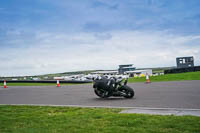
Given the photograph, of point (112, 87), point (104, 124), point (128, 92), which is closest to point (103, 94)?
point (112, 87)

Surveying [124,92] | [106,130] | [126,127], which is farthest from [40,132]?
[124,92]

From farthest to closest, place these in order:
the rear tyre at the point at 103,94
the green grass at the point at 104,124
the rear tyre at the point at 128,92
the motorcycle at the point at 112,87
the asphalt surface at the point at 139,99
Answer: the rear tyre at the point at 103,94
the motorcycle at the point at 112,87
the rear tyre at the point at 128,92
the asphalt surface at the point at 139,99
the green grass at the point at 104,124

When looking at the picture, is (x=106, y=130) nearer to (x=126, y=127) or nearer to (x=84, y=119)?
(x=126, y=127)

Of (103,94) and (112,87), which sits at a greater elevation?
(112,87)

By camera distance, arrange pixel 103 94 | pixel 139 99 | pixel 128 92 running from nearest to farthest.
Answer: pixel 139 99, pixel 128 92, pixel 103 94

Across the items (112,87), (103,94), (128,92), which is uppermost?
(112,87)

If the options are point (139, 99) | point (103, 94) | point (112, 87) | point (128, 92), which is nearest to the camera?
point (139, 99)

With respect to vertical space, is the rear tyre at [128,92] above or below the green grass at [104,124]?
above

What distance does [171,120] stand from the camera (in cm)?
664

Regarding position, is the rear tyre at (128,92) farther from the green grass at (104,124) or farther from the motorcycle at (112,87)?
the green grass at (104,124)

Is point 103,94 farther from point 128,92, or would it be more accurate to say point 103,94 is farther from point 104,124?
point 104,124

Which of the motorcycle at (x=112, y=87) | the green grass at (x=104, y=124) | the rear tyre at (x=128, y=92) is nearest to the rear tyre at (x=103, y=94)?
the motorcycle at (x=112, y=87)

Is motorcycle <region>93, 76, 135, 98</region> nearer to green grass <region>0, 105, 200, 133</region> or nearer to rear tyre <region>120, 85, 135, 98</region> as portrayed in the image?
rear tyre <region>120, 85, 135, 98</region>

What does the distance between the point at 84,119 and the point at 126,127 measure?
1.62m
